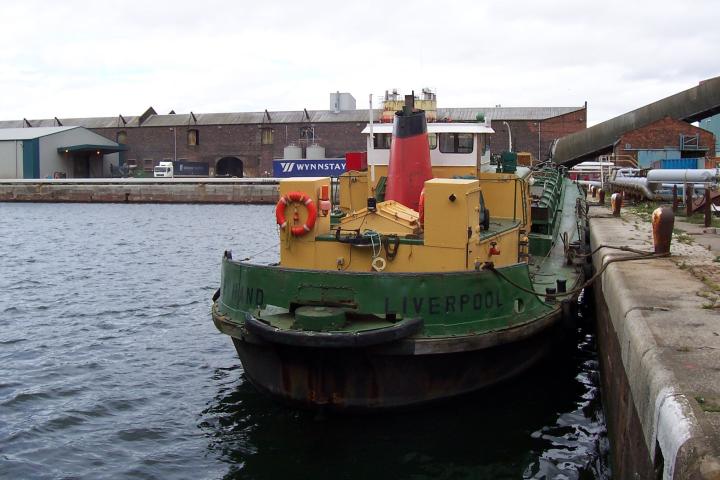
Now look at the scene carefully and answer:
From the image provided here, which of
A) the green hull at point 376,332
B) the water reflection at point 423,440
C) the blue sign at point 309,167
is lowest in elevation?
the water reflection at point 423,440

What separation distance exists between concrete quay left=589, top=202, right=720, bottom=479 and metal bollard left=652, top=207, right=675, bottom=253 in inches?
9.4

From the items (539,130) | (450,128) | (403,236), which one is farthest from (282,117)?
(403,236)

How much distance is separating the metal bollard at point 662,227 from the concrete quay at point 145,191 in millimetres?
50086

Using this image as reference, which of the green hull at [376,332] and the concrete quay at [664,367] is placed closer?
the concrete quay at [664,367]

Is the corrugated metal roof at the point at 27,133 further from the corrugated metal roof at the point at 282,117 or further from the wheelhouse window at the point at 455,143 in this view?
the wheelhouse window at the point at 455,143

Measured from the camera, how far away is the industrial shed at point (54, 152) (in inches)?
2736

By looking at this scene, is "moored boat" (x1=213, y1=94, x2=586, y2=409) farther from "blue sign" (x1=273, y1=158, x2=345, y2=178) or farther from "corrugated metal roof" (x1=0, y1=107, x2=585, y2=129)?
"corrugated metal roof" (x1=0, y1=107, x2=585, y2=129)

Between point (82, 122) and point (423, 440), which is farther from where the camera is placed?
point (82, 122)

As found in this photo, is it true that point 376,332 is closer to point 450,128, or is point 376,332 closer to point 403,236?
point 403,236

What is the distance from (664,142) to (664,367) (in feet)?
113

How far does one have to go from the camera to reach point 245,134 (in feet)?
243

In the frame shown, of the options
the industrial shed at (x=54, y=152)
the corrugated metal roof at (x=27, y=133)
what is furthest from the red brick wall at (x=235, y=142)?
the corrugated metal roof at (x=27, y=133)

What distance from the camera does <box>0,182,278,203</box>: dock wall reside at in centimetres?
5978

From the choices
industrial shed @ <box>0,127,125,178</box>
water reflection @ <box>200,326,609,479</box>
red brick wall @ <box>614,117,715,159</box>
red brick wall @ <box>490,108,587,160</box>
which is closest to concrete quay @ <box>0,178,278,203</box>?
industrial shed @ <box>0,127,125,178</box>
